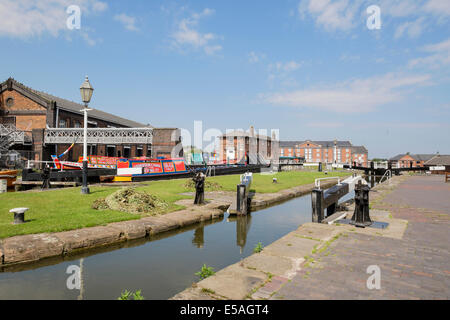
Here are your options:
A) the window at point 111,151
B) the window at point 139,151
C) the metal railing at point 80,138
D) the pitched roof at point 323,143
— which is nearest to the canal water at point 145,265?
the metal railing at point 80,138

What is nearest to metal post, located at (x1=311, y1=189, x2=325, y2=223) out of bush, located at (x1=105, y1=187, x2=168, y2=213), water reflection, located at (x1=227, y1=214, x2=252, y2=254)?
water reflection, located at (x1=227, y1=214, x2=252, y2=254)

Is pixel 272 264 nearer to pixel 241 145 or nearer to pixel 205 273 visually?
pixel 205 273

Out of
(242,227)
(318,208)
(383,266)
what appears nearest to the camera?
(383,266)

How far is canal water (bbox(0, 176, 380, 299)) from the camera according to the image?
154 inches

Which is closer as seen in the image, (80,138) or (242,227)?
(242,227)

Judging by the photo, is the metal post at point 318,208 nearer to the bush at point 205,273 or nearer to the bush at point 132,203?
the bush at point 205,273

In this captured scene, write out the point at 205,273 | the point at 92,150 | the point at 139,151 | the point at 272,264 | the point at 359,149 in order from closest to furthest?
1. the point at 272,264
2. the point at 205,273
3. the point at 92,150
4. the point at 139,151
5. the point at 359,149

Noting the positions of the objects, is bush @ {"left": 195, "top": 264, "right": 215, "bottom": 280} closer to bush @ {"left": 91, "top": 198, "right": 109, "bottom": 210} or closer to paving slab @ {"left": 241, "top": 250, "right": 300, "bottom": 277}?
paving slab @ {"left": 241, "top": 250, "right": 300, "bottom": 277}

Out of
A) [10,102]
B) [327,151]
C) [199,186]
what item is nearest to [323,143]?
[327,151]

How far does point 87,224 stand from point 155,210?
7.87 ft

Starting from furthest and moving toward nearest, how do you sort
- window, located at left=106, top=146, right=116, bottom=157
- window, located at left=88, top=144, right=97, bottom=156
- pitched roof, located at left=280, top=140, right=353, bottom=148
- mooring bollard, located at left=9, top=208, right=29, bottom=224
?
pitched roof, located at left=280, top=140, right=353, bottom=148 < window, located at left=106, top=146, right=116, bottom=157 < window, located at left=88, top=144, right=97, bottom=156 < mooring bollard, located at left=9, top=208, right=29, bottom=224

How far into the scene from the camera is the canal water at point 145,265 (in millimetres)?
3908

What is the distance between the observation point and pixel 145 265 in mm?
Result: 4934
